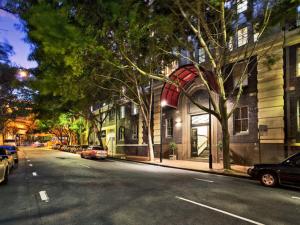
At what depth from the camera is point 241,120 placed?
23.6 meters

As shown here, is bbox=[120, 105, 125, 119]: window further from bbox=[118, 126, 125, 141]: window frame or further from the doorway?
the doorway

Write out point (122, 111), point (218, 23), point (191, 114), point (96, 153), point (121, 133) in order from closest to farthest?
point (218, 23) → point (191, 114) → point (96, 153) → point (122, 111) → point (121, 133)

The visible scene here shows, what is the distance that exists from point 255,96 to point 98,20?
1275 cm

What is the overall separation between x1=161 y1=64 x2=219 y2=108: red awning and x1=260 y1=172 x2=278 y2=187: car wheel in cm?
1116

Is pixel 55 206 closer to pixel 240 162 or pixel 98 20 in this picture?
pixel 98 20

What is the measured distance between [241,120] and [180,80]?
7.37 meters

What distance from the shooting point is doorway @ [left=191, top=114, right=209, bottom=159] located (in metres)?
27.8

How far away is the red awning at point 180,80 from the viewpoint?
24094mm

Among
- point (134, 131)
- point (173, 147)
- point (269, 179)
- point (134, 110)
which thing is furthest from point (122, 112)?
point (269, 179)

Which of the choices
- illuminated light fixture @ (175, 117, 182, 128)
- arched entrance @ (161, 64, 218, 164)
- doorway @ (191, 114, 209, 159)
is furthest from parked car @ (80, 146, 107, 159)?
doorway @ (191, 114, 209, 159)

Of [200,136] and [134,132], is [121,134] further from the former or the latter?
[200,136]

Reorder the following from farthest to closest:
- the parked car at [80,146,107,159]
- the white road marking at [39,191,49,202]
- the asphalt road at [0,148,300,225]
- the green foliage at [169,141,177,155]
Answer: the parked car at [80,146,107,159], the green foliage at [169,141,177,155], the white road marking at [39,191,49,202], the asphalt road at [0,148,300,225]

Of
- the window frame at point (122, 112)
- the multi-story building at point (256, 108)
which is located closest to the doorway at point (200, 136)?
the multi-story building at point (256, 108)

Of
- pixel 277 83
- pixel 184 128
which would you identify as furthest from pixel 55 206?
pixel 184 128
